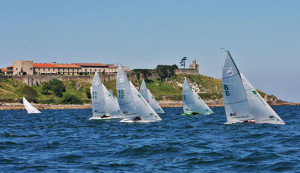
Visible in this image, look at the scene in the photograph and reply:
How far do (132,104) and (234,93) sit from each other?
12873 mm

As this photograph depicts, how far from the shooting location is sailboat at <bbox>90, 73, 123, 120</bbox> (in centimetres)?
5988

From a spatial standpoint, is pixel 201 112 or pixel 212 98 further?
pixel 212 98

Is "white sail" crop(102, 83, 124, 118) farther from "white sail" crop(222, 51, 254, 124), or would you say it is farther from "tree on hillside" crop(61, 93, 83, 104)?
"tree on hillside" crop(61, 93, 83, 104)

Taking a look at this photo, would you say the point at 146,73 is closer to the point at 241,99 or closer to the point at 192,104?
the point at 192,104

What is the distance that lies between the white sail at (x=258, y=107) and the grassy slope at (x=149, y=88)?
105939 millimetres

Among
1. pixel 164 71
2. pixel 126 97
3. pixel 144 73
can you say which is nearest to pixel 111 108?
pixel 126 97

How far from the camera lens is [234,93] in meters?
40.0

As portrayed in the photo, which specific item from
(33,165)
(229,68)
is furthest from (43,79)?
(33,165)

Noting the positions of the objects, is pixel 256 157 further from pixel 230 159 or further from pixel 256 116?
pixel 256 116

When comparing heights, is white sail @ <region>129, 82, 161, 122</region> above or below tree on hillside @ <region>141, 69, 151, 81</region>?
below

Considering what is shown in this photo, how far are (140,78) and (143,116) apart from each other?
139 metres

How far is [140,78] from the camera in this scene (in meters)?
188

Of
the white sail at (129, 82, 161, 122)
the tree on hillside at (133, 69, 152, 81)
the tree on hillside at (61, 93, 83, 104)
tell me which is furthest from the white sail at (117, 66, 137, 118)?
the tree on hillside at (133, 69, 152, 81)

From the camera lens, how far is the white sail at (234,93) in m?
39.6
